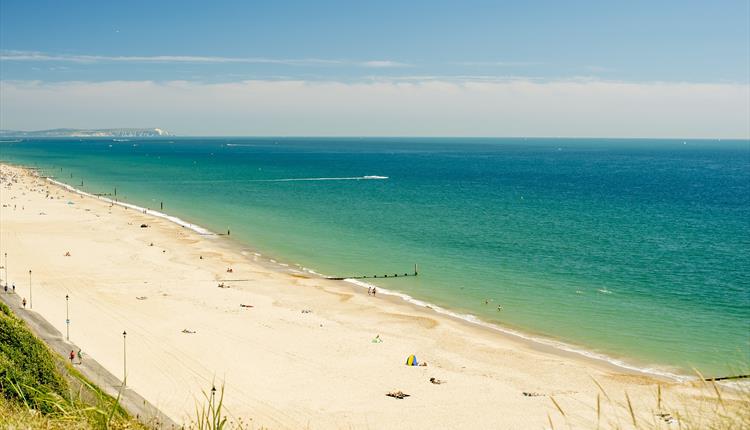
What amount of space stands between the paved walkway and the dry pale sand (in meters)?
1.12

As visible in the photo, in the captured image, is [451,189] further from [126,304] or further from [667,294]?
[126,304]

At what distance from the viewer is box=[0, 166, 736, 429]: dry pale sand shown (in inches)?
997

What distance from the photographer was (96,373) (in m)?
26.4

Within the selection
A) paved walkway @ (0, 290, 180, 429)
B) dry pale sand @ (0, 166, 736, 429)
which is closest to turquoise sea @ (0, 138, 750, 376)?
dry pale sand @ (0, 166, 736, 429)

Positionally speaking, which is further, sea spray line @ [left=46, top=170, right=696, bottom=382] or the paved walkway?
sea spray line @ [left=46, top=170, right=696, bottom=382]

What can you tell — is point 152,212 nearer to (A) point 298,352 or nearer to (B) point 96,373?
(A) point 298,352

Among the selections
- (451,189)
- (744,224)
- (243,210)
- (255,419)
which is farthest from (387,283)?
(451,189)

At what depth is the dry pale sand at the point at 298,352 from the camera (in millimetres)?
25328

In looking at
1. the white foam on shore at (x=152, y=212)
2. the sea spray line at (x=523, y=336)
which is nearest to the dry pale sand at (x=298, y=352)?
the sea spray line at (x=523, y=336)

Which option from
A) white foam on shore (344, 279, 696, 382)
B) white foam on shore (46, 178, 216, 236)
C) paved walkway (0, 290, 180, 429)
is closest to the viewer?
paved walkway (0, 290, 180, 429)

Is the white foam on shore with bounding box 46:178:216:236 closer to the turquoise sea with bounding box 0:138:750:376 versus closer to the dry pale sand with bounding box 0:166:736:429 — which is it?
the turquoise sea with bounding box 0:138:750:376

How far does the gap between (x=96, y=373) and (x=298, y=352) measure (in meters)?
9.80

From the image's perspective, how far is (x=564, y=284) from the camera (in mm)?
46719

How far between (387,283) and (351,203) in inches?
1970
